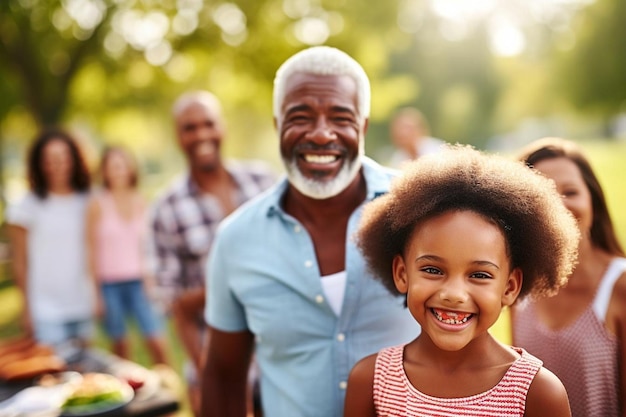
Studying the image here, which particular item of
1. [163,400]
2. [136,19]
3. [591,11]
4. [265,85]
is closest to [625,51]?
[591,11]

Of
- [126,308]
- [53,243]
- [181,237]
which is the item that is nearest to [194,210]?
[181,237]

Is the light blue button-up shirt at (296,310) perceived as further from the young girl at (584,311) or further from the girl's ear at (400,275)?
the young girl at (584,311)

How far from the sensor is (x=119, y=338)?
20.9 feet

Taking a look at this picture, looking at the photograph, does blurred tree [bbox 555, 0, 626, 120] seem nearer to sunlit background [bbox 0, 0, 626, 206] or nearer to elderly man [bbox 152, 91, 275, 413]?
sunlit background [bbox 0, 0, 626, 206]

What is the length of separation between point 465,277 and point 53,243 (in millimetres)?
4558

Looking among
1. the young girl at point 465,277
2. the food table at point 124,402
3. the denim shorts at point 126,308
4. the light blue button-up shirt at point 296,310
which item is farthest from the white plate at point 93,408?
the denim shorts at point 126,308

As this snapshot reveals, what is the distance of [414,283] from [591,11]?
30.3 metres

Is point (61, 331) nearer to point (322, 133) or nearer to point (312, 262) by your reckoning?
point (312, 262)

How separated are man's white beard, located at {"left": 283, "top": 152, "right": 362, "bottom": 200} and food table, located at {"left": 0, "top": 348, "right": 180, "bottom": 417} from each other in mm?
1706

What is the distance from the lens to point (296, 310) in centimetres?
243

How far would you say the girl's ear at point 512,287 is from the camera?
1.89 m

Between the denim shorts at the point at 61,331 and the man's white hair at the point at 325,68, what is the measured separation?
3690 mm

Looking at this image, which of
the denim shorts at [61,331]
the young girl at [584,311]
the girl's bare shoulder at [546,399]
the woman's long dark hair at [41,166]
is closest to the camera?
the girl's bare shoulder at [546,399]

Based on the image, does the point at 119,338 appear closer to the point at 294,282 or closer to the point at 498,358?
the point at 294,282
